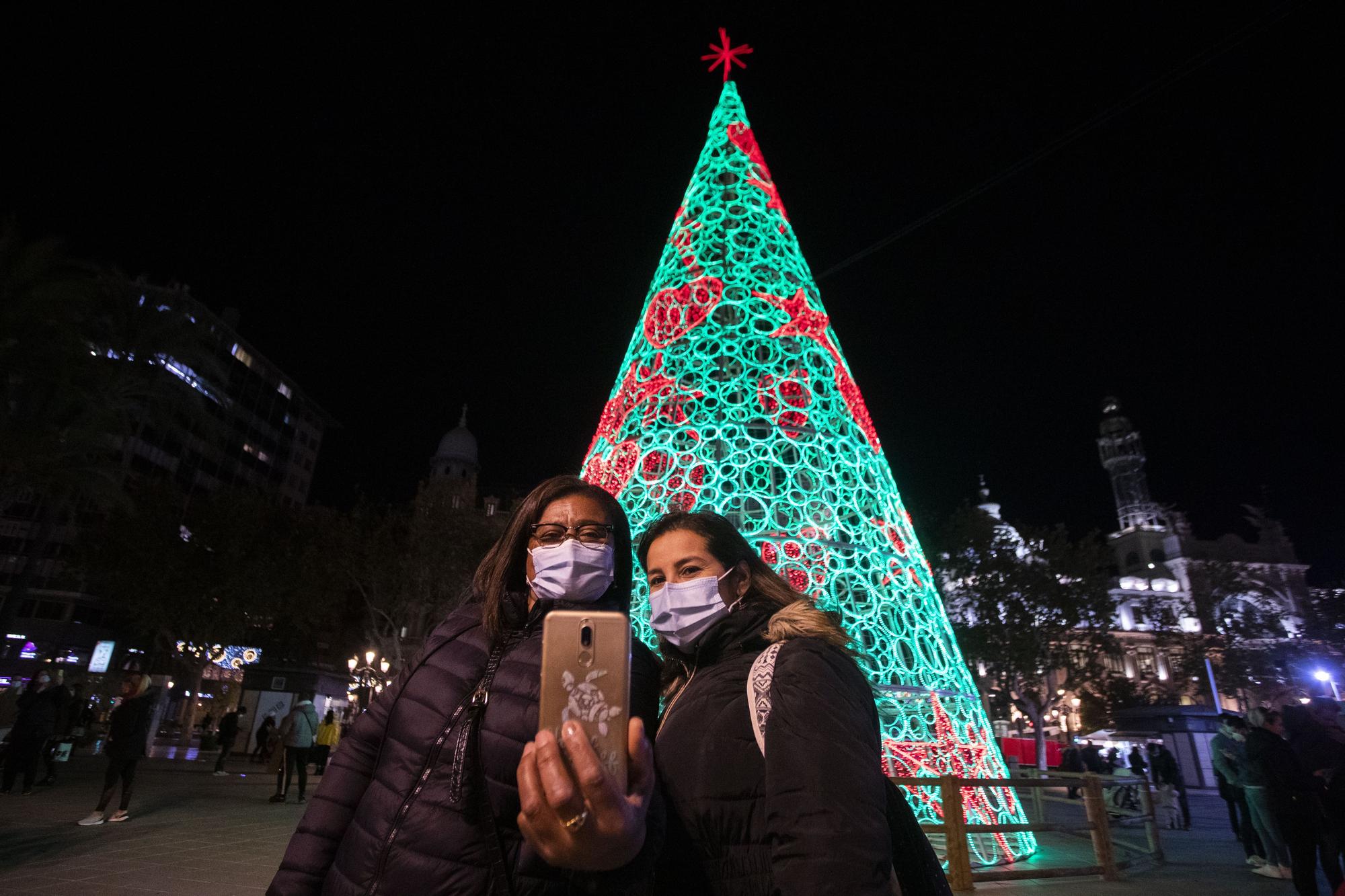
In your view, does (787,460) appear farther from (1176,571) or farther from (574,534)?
(1176,571)

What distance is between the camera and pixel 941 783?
5.64 metres

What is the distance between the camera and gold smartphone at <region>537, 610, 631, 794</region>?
3.33ft

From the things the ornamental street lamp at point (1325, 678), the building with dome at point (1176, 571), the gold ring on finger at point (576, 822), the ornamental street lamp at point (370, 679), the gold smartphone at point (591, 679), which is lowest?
the gold ring on finger at point (576, 822)

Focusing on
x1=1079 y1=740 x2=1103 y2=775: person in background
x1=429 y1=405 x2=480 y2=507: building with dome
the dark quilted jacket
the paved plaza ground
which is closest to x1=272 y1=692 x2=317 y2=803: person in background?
the paved plaza ground

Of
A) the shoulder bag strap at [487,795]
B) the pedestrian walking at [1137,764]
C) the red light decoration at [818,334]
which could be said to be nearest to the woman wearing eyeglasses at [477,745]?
the shoulder bag strap at [487,795]

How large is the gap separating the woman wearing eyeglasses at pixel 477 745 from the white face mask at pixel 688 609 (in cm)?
14

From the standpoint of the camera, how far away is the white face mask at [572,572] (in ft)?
6.44

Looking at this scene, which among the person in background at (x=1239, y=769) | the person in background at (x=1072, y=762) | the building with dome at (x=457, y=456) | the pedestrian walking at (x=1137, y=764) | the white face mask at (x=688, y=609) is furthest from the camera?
the building with dome at (x=457, y=456)

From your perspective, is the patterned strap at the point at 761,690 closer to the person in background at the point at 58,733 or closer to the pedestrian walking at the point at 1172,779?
the person in background at the point at 58,733

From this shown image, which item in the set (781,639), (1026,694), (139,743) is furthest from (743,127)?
(1026,694)

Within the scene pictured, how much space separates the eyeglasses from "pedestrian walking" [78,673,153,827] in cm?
750

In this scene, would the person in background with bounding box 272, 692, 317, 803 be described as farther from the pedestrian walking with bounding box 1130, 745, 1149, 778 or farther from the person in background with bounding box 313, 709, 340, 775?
the pedestrian walking with bounding box 1130, 745, 1149, 778

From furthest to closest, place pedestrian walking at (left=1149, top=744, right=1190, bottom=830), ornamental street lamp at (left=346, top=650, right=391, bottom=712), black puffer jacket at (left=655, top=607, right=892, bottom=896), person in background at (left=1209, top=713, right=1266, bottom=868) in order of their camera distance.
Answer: ornamental street lamp at (left=346, top=650, right=391, bottom=712)
pedestrian walking at (left=1149, top=744, right=1190, bottom=830)
person in background at (left=1209, top=713, right=1266, bottom=868)
black puffer jacket at (left=655, top=607, right=892, bottom=896)

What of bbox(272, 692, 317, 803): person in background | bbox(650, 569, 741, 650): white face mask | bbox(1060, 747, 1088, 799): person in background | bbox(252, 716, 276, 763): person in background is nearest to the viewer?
bbox(650, 569, 741, 650): white face mask
